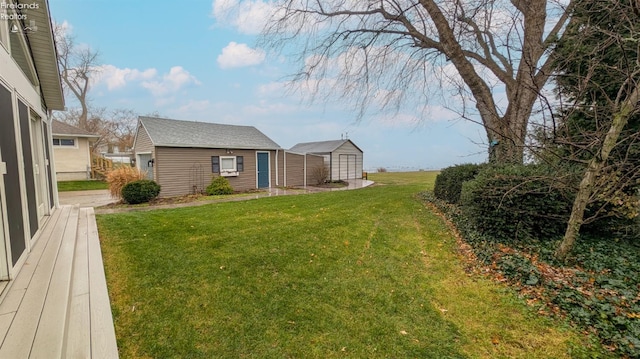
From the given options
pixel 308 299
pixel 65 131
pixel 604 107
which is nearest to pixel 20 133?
pixel 308 299

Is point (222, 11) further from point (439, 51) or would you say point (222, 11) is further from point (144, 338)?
point (144, 338)

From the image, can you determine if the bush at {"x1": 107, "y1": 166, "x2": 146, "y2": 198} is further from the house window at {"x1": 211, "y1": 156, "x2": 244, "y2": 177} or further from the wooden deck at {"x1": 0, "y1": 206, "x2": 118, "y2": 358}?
the wooden deck at {"x1": 0, "y1": 206, "x2": 118, "y2": 358}

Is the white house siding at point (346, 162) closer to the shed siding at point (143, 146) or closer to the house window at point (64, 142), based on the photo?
the shed siding at point (143, 146)

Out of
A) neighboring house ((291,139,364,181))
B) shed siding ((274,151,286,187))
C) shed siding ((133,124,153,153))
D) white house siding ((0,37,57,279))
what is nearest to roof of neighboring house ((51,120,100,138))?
shed siding ((133,124,153,153))

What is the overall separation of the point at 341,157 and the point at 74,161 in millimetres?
16721

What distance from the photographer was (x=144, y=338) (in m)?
2.31

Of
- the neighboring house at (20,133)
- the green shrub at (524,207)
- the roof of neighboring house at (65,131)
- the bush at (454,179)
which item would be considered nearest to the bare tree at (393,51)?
the bush at (454,179)

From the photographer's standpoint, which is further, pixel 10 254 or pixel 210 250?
pixel 210 250

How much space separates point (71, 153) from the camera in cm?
1644

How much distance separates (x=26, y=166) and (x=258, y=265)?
3352 millimetres

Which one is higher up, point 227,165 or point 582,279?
point 227,165

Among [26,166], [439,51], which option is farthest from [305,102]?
[26,166]

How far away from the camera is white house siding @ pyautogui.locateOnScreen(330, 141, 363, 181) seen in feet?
67.0
